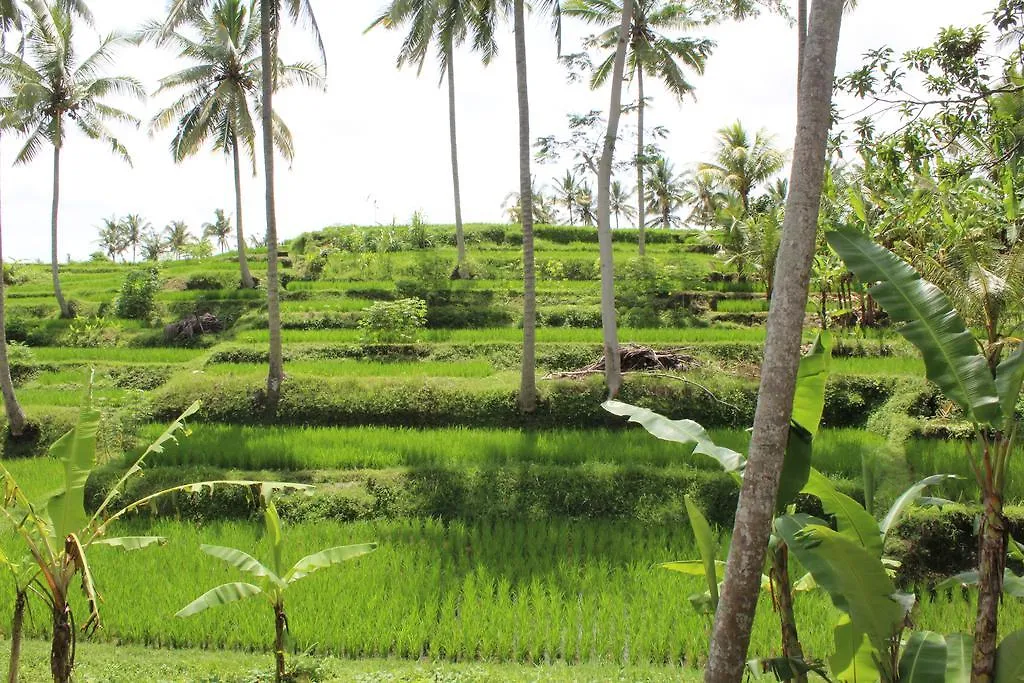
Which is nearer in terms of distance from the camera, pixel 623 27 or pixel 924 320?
pixel 924 320

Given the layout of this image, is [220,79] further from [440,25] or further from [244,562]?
[244,562]

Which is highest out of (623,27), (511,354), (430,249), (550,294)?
(623,27)

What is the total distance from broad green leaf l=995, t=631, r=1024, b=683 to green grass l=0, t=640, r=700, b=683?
201 cm

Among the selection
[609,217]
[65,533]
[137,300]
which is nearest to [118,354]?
[137,300]

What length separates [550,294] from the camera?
19.1 metres

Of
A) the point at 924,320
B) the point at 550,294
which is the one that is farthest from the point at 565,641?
the point at 550,294

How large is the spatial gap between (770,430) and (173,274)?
2316cm

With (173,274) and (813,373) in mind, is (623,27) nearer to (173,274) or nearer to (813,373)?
(813,373)

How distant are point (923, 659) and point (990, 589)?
48 centimetres

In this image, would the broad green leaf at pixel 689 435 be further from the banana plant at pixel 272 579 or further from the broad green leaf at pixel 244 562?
the broad green leaf at pixel 244 562

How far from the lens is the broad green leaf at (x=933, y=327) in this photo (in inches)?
145

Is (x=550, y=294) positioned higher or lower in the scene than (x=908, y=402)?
higher

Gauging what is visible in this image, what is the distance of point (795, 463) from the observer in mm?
3930

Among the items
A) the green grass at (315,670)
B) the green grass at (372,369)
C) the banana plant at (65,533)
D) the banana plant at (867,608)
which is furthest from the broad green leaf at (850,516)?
the green grass at (372,369)
